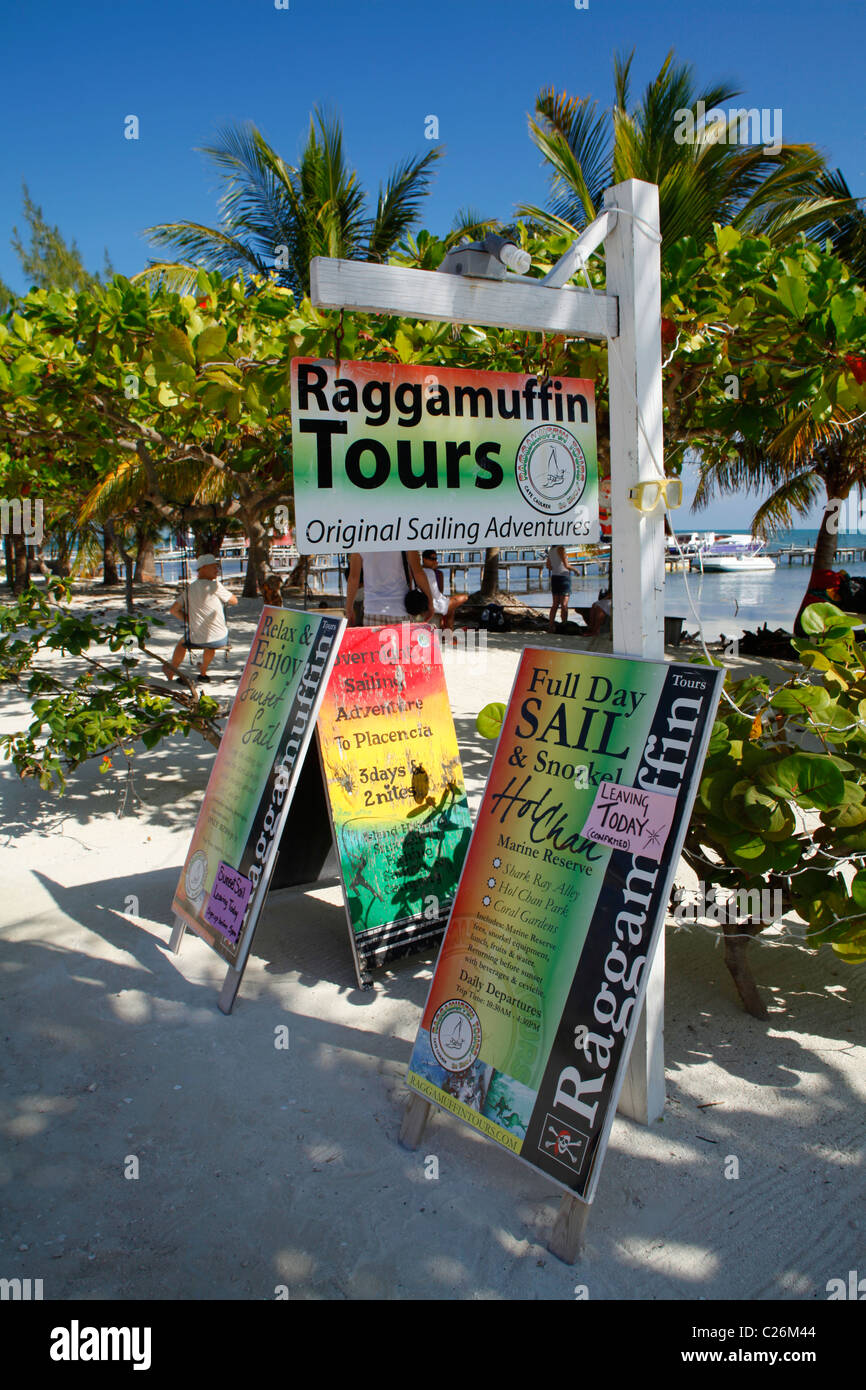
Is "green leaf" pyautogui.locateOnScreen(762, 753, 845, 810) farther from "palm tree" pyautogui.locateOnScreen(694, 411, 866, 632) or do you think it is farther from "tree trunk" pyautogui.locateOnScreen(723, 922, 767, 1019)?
"palm tree" pyautogui.locateOnScreen(694, 411, 866, 632)

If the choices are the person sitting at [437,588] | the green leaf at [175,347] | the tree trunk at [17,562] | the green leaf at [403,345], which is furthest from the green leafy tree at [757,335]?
the tree trunk at [17,562]

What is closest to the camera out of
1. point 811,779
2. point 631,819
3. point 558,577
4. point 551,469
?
point 631,819

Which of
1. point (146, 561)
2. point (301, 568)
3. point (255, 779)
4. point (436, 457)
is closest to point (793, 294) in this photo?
point (436, 457)

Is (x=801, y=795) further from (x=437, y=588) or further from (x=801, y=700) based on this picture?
(x=437, y=588)

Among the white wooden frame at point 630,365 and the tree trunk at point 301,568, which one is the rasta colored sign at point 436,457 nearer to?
the white wooden frame at point 630,365

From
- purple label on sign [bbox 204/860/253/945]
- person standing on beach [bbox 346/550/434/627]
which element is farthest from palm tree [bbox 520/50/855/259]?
purple label on sign [bbox 204/860/253/945]

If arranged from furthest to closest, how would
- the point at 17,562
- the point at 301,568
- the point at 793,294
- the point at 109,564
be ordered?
the point at 109,564
the point at 17,562
the point at 301,568
the point at 793,294

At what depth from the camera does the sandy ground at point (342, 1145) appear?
2174 millimetres

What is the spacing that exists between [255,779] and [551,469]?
5.62 feet

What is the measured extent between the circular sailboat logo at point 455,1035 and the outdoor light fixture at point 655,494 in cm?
159

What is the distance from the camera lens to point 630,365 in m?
2.66

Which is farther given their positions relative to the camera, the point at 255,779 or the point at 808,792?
the point at 255,779
